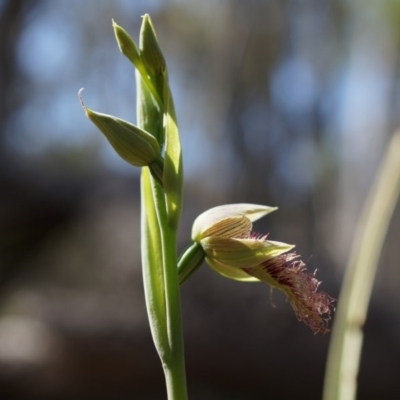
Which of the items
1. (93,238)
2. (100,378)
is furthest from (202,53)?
(100,378)

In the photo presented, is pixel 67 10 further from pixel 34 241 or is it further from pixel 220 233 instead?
pixel 220 233

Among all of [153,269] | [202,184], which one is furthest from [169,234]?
[202,184]

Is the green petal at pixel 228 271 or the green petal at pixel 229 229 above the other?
the green petal at pixel 229 229

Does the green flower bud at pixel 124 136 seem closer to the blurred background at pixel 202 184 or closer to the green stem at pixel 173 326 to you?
the green stem at pixel 173 326

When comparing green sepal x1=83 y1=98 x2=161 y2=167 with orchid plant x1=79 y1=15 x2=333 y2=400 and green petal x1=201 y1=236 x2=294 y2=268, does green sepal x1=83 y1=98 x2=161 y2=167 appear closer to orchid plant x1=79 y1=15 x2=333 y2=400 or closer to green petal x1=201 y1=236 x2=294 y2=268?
orchid plant x1=79 y1=15 x2=333 y2=400

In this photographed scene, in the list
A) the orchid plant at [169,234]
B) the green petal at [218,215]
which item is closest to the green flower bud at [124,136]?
the orchid plant at [169,234]

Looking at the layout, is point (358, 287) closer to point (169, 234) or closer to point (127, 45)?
point (169, 234)

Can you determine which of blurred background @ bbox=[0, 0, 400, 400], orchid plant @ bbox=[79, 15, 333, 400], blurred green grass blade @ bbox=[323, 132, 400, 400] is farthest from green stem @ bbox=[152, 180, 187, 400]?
blurred background @ bbox=[0, 0, 400, 400]
